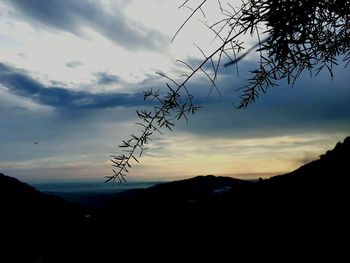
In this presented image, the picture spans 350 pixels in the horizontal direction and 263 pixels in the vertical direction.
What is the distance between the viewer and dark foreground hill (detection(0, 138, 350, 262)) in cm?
720

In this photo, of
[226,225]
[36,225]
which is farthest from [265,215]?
[36,225]

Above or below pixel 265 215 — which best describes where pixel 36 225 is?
above

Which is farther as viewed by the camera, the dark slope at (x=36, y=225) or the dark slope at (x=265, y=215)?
the dark slope at (x=36, y=225)

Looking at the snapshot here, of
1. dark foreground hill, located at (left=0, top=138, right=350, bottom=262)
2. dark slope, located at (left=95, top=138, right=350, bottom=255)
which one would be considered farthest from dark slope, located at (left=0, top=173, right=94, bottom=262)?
dark slope, located at (left=95, top=138, right=350, bottom=255)

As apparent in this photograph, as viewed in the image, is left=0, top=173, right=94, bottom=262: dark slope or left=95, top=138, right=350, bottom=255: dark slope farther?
left=0, top=173, right=94, bottom=262: dark slope

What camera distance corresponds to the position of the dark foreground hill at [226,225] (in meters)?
7.20

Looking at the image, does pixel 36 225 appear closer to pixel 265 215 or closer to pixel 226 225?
pixel 226 225

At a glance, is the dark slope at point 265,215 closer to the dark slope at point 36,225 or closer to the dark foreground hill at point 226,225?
the dark foreground hill at point 226,225

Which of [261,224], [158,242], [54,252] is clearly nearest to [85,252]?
A: [54,252]

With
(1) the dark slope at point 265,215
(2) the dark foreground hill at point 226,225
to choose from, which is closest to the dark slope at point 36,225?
(2) the dark foreground hill at point 226,225

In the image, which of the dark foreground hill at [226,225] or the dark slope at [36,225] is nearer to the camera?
the dark foreground hill at [226,225]

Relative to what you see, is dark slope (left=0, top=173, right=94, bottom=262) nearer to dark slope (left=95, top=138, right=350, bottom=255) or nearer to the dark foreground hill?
the dark foreground hill

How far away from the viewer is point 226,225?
8727mm

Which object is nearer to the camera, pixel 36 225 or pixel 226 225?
pixel 226 225
